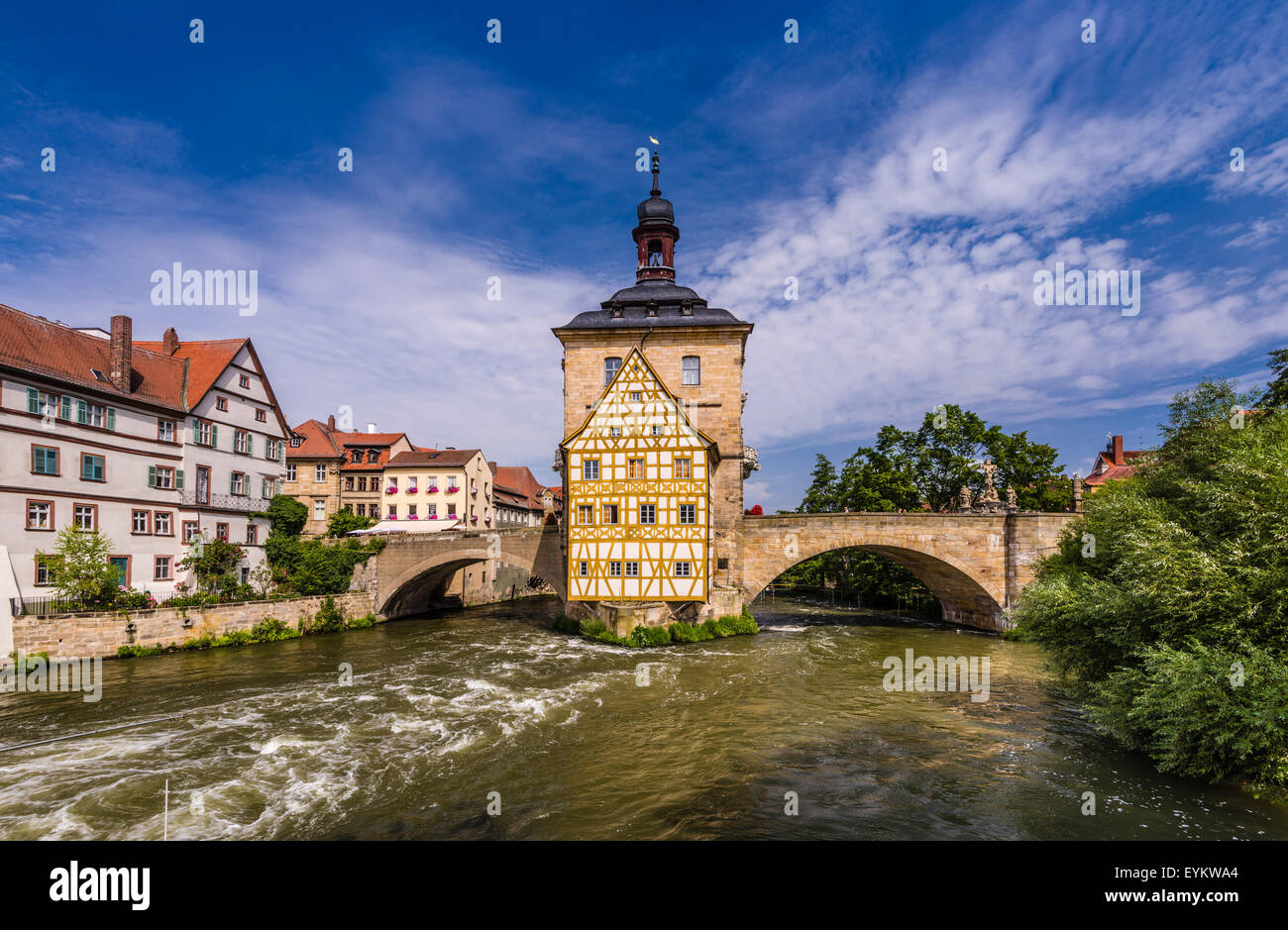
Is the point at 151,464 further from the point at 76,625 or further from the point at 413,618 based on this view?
the point at 413,618

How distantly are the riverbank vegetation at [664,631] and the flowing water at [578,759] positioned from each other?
7.67 feet

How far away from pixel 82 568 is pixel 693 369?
23017 millimetres

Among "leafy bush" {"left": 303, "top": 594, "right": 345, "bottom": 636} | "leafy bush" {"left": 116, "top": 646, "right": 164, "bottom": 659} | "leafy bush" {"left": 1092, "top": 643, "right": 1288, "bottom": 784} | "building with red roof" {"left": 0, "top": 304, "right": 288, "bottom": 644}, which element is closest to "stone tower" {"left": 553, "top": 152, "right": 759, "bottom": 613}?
"leafy bush" {"left": 303, "top": 594, "right": 345, "bottom": 636}

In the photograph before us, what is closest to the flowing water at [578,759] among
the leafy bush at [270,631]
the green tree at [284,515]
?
the leafy bush at [270,631]

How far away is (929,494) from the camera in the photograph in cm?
3631

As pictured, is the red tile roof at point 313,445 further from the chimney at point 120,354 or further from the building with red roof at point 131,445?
the chimney at point 120,354

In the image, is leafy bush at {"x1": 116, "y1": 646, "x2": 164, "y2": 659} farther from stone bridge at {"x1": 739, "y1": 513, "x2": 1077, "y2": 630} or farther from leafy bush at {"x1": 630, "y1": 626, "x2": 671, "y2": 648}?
stone bridge at {"x1": 739, "y1": 513, "x2": 1077, "y2": 630}

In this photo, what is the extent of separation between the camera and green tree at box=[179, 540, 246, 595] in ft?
76.7

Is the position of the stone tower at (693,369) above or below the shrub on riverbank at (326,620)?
above

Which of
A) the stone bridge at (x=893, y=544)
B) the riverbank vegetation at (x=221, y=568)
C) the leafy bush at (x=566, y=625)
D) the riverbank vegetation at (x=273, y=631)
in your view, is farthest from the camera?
the stone bridge at (x=893, y=544)

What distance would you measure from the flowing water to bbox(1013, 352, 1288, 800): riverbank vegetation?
1.13 meters

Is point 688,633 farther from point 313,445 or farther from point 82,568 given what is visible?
point 313,445

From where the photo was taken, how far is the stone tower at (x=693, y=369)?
2669cm
